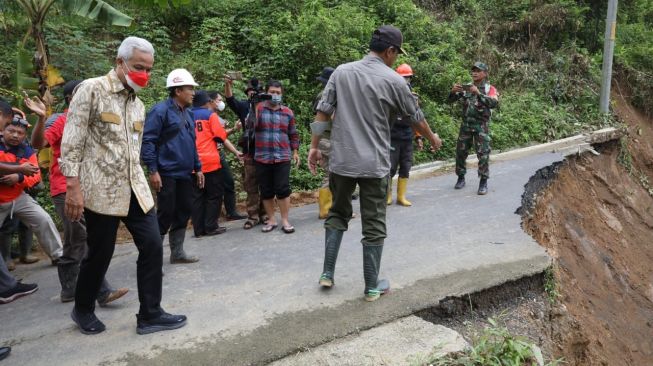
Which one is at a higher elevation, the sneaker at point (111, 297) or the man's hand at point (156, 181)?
the man's hand at point (156, 181)

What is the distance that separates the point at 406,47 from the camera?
536 inches

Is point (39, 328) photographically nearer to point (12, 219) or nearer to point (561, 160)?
point (12, 219)

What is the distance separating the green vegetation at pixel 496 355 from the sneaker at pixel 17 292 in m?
3.48

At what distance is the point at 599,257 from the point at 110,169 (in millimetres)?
6765

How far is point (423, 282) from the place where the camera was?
4570mm

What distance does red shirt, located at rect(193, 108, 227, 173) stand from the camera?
6.30 m

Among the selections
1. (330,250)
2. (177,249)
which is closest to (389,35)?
(330,250)

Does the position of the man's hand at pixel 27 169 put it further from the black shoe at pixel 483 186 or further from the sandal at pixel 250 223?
the black shoe at pixel 483 186

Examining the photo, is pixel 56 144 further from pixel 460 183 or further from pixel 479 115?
pixel 460 183

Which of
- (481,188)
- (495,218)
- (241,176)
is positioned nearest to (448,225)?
(495,218)

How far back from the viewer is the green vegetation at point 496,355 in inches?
136

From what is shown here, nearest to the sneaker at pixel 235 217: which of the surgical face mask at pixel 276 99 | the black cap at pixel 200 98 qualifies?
the black cap at pixel 200 98

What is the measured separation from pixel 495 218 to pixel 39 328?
16.6 ft

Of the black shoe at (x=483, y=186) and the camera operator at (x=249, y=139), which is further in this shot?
the black shoe at (x=483, y=186)
